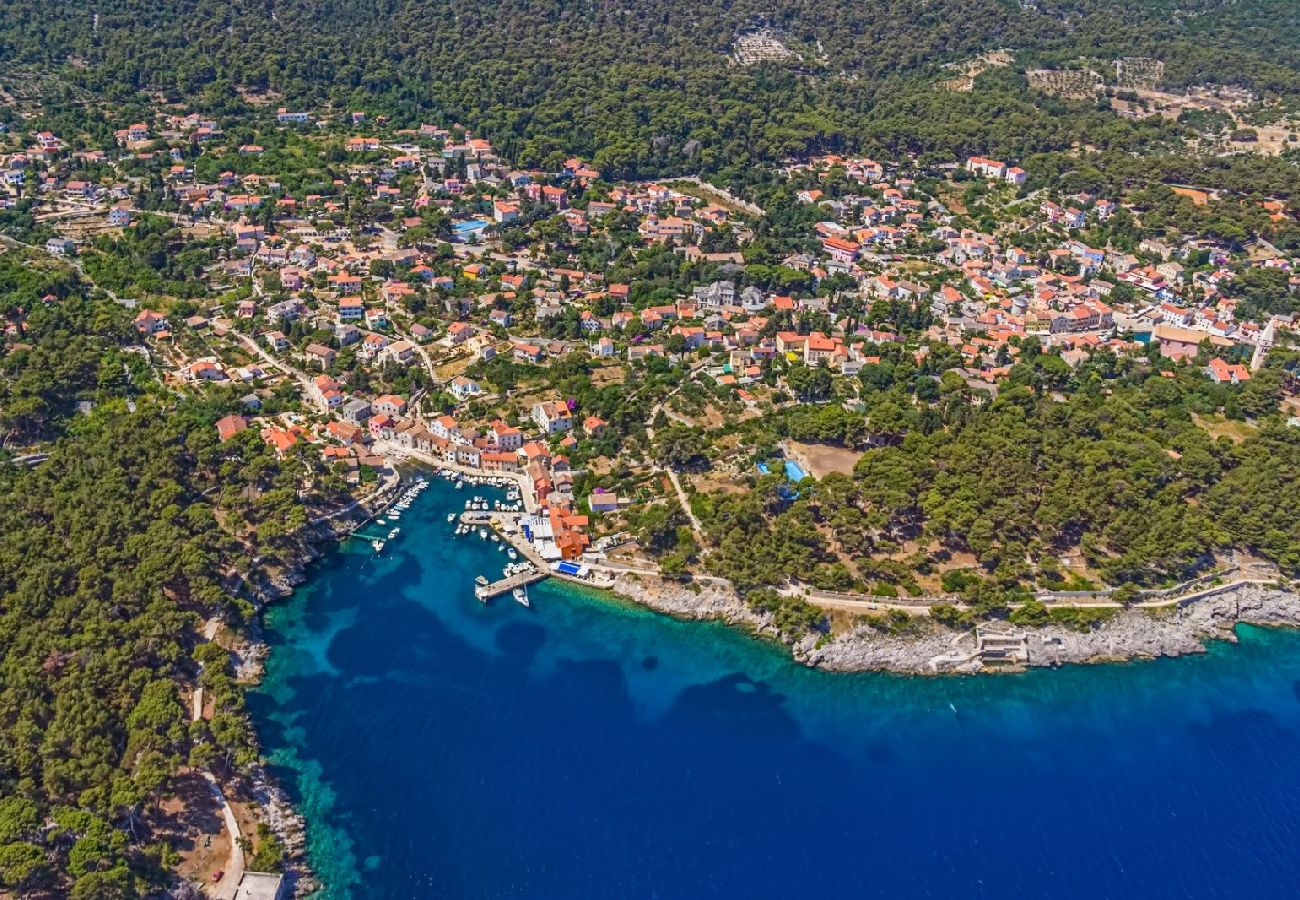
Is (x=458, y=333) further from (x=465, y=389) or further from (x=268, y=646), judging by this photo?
(x=268, y=646)

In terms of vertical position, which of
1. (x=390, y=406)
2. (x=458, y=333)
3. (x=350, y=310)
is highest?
(x=350, y=310)

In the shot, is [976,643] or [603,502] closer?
[976,643]

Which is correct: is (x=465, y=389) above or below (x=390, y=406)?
above

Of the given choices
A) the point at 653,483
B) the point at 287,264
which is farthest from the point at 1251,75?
the point at 287,264

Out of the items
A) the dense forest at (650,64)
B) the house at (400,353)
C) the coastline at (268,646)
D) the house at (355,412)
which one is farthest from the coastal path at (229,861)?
the dense forest at (650,64)

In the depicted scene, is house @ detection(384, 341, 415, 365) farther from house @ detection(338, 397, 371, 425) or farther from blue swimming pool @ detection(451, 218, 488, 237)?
blue swimming pool @ detection(451, 218, 488, 237)

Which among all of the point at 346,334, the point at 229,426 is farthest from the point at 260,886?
the point at 346,334
